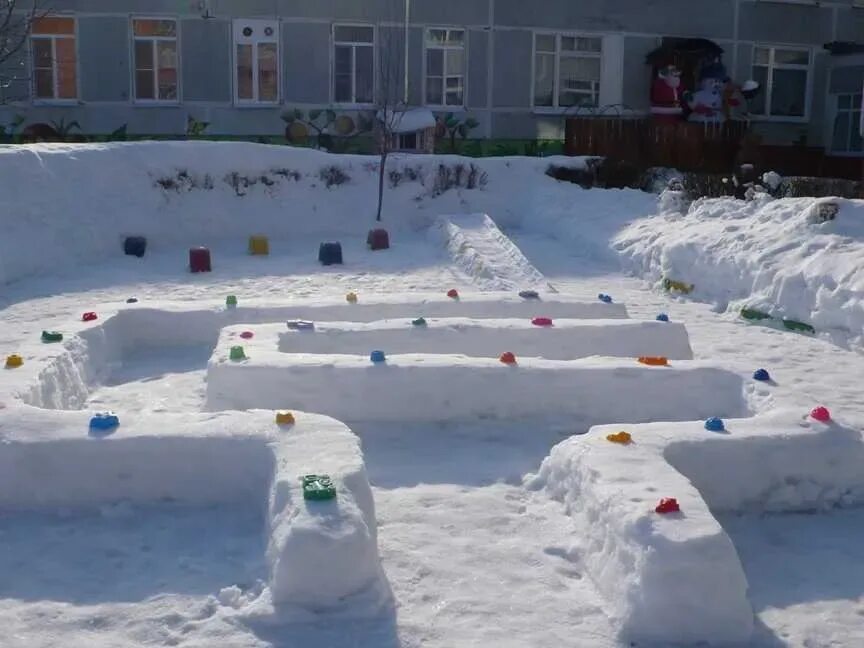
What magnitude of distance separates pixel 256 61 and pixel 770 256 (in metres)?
13.5

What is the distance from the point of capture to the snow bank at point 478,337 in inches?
279

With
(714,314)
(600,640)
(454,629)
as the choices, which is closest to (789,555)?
(600,640)

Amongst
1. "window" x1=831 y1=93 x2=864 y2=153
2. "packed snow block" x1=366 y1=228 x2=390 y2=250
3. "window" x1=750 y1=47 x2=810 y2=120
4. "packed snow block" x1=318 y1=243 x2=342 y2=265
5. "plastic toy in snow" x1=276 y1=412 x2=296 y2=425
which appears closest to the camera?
"plastic toy in snow" x1=276 y1=412 x2=296 y2=425

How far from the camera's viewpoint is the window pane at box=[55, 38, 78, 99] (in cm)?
1955

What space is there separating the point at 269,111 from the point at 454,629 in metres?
17.7

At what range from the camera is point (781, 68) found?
77.7ft

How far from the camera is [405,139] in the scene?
20.0m

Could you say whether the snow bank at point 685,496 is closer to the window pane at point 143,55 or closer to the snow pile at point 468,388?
the snow pile at point 468,388

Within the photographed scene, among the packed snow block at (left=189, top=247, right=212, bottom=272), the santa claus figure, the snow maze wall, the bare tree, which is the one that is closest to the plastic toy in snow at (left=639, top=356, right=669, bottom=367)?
the snow maze wall

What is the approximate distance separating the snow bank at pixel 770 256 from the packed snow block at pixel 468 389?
2622 mm

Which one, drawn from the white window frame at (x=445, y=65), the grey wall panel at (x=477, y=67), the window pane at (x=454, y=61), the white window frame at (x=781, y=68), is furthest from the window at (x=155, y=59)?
the white window frame at (x=781, y=68)

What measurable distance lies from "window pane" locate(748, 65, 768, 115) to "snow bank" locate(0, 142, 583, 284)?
377 inches

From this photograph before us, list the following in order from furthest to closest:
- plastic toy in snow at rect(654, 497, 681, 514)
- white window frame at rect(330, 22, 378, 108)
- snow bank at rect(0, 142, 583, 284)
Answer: white window frame at rect(330, 22, 378, 108)
snow bank at rect(0, 142, 583, 284)
plastic toy in snow at rect(654, 497, 681, 514)

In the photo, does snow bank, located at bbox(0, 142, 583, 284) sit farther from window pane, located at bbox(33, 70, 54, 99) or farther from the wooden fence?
window pane, located at bbox(33, 70, 54, 99)
